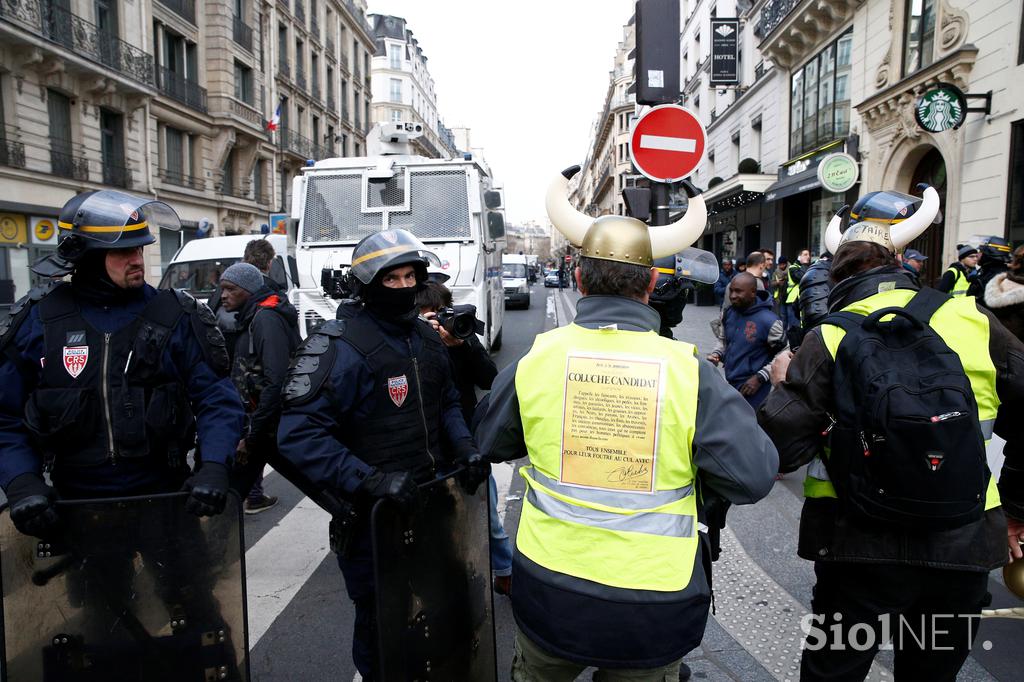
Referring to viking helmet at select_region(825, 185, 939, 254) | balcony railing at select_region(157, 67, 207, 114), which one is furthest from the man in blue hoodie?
balcony railing at select_region(157, 67, 207, 114)

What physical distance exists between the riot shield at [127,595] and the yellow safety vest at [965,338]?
6.83ft

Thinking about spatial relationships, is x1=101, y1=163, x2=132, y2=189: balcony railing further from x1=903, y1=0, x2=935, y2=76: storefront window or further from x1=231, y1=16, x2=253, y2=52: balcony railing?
x1=903, y1=0, x2=935, y2=76: storefront window

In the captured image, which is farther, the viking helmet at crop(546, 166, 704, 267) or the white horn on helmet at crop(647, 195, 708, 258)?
the white horn on helmet at crop(647, 195, 708, 258)

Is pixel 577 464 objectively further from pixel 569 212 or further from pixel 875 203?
pixel 875 203

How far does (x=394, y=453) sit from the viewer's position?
2549 mm

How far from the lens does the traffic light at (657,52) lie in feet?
14.9

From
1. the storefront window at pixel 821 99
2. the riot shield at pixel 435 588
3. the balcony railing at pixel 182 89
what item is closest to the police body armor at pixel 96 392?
the riot shield at pixel 435 588

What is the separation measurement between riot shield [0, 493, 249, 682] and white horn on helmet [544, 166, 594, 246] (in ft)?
4.95

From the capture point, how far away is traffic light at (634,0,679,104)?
4543 millimetres

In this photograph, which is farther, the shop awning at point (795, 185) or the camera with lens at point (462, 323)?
the shop awning at point (795, 185)

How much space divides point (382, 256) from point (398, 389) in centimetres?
51

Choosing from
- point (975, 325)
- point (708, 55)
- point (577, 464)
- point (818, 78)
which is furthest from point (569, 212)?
point (708, 55)

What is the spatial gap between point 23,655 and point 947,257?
13.2m

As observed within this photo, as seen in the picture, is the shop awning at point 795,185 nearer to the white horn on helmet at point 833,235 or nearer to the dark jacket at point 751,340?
the dark jacket at point 751,340
